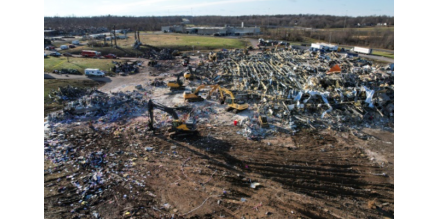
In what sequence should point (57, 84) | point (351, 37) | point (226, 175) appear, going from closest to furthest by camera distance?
point (226, 175) < point (57, 84) < point (351, 37)

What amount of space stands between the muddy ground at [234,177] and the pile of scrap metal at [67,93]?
706 cm

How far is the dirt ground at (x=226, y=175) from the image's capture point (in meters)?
8.53

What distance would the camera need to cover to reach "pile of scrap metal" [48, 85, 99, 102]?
62.6 feet

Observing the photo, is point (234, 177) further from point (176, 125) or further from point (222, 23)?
point (222, 23)

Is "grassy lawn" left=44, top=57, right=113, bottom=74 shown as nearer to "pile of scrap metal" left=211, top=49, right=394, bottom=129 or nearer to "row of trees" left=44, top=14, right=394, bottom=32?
"pile of scrap metal" left=211, top=49, right=394, bottom=129

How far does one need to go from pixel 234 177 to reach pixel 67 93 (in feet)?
55.6

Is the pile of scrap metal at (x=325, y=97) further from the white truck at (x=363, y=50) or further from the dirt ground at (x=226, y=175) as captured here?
the white truck at (x=363, y=50)

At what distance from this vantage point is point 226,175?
10344mm

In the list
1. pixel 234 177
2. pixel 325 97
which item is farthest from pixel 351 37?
pixel 234 177

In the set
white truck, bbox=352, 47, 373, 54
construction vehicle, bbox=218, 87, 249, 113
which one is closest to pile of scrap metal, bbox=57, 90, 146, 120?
construction vehicle, bbox=218, 87, 249, 113

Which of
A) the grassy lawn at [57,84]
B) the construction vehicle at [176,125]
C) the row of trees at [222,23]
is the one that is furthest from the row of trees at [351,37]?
the grassy lawn at [57,84]

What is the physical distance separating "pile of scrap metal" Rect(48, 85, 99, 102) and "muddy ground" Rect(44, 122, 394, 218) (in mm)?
7060

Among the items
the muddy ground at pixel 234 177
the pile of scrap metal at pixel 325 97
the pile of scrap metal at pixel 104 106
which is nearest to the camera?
the muddy ground at pixel 234 177

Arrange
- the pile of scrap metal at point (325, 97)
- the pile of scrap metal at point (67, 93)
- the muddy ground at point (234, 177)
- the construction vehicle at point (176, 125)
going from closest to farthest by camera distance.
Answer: the muddy ground at point (234, 177) → the construction vehicle at point (176, 125) → the pile of scrap metal at point (325, 97) → the pile of scrap metal at point (67, 93)
